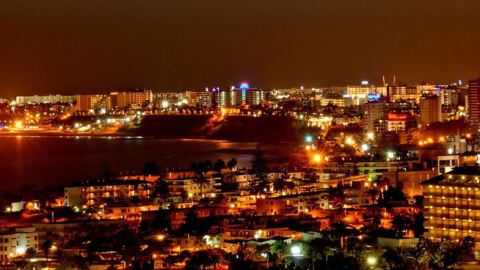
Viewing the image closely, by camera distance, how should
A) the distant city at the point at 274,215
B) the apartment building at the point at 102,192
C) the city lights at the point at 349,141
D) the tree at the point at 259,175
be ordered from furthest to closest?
the city lights at the point at 349,141 → the tree at the point at 259,175 → the apartment building at the point at 102,192 → the distant city at the point at 274,215

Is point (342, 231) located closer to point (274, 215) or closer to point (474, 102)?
point (274, 215)

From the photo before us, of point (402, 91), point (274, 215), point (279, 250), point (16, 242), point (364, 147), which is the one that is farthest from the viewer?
point (402, 91)

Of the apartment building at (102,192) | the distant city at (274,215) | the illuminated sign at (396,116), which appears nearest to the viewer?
the distant city at (274,215)

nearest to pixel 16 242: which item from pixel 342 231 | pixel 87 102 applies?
pixel 342 231

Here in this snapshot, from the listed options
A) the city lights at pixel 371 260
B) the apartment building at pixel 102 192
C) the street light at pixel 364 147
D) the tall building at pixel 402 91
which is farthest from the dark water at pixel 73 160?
the tall building at pixel 402 91

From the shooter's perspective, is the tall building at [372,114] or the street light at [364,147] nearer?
the street light at [364,147]

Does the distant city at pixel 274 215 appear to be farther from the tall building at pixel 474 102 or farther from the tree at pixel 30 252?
the tall building at pixel 474 102

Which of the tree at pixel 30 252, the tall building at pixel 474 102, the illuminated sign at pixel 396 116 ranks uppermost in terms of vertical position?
the tall building at pixel 474 102
